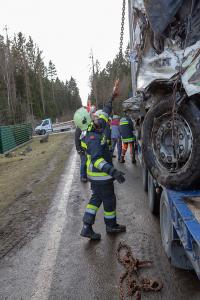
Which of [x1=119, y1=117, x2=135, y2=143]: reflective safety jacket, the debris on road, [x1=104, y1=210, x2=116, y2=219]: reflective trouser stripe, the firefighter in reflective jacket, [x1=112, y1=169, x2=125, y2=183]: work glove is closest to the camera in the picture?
the debris on road

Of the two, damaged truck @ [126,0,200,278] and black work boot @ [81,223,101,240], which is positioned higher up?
damaged truck @ [126,0,200,278]

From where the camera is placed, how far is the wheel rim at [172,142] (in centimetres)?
415

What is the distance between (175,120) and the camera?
14.0 feet

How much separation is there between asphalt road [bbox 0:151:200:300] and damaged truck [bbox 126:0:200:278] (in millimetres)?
288

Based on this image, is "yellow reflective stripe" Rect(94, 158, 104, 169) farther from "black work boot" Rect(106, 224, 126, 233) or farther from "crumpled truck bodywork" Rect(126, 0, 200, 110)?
"crumpled truck bodywork" Rect(126, 0, 200, 110)

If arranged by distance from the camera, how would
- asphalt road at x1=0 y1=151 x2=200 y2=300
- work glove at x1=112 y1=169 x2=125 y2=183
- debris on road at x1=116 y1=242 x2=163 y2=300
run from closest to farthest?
debris on road at x1=116 y1=242 x2=163 y2=300
asphalt road at x1=0 y1=151 x2=200 y2=300
work glove at x1=112 y1=169 x2=125 y2=183

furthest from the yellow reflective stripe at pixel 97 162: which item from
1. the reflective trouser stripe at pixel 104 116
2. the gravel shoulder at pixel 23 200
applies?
the gravel shoulder at pixel 23 200

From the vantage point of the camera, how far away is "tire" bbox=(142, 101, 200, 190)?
4023mm

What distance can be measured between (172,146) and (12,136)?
21.3 metres

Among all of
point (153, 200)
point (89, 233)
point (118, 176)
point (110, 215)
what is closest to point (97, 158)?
point (118, 176)

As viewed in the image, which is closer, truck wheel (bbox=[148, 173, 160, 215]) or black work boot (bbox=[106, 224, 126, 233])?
black work boot (bbox=[106, 224, 126, 233])

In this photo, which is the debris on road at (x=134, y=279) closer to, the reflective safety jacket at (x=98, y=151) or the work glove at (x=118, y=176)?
the work glove at (x=118, y=176)

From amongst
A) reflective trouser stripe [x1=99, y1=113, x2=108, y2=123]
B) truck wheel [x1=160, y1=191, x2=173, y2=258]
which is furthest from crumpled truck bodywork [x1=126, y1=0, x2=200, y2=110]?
truck wheel [x1=160, y1=191, x2=173, y2=258]

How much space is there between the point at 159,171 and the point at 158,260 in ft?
3.16
